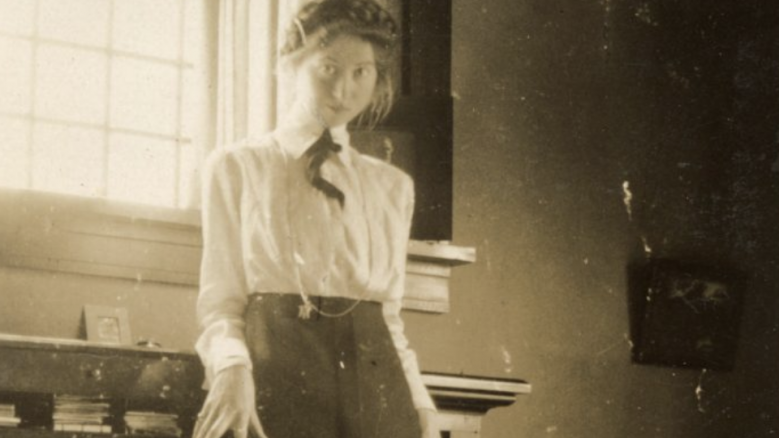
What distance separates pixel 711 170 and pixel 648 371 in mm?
681

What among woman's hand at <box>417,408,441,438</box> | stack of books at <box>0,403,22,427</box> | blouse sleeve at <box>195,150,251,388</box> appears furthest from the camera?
woman's hand at <box>417,408,441,438</box>

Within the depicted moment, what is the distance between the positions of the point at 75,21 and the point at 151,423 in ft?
3.49

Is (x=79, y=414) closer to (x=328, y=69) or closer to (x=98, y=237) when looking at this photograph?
(x=98, y=237)

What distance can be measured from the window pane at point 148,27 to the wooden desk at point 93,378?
0.87 meters

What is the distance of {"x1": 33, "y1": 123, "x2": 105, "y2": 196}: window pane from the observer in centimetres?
322

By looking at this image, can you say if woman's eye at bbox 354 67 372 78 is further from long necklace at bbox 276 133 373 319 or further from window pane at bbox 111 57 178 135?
window pane at bbox 111 57 178 135

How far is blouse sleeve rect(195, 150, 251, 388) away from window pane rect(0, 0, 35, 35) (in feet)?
1.93

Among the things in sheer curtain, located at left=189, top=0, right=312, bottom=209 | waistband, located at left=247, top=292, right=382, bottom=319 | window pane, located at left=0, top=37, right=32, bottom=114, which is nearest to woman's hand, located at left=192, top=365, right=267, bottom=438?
waistband, located at left=247, top=292, right=382, bottom=319

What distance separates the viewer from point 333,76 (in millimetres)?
3240

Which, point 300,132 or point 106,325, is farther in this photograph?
point 300,132

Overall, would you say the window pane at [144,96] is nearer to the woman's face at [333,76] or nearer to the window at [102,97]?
the window at [102,97]

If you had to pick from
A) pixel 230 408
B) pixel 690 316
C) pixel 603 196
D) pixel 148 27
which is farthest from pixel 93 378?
pixel 690 316

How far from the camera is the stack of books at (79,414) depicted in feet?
9.15

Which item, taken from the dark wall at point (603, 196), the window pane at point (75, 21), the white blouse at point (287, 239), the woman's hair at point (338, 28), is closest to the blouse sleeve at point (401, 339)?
the white blouse at point (287, 239)
